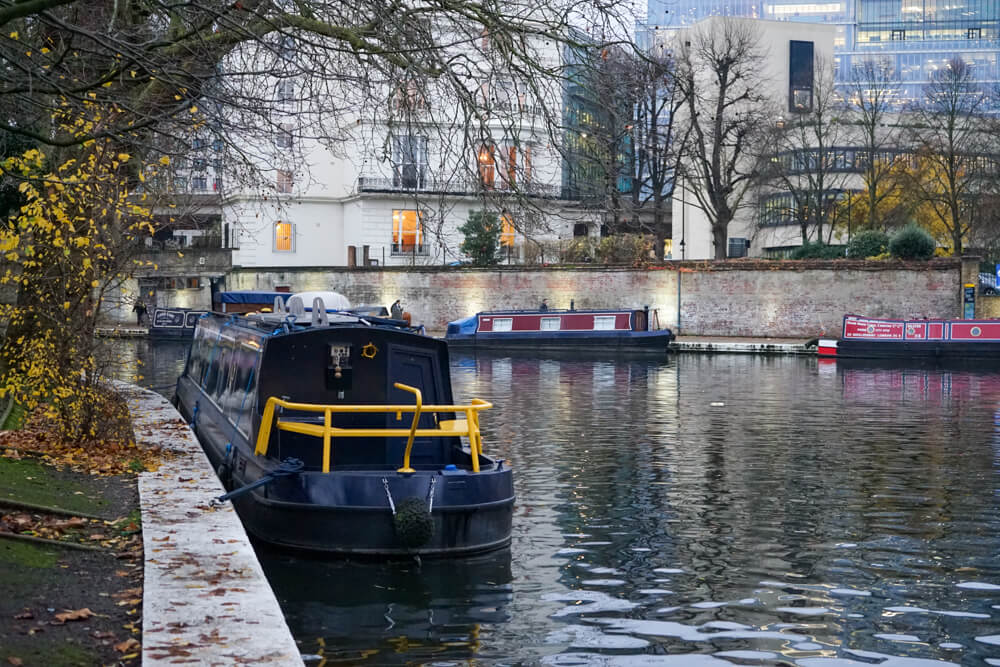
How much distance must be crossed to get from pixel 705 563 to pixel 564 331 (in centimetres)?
3165

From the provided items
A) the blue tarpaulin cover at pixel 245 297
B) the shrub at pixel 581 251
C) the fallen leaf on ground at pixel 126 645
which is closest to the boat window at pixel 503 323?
the shrub at pixel 581 251

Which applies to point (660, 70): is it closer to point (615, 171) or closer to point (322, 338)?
point (615, 171)

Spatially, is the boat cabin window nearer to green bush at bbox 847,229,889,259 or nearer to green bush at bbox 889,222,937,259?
green bush at bbox 889,222,937,259

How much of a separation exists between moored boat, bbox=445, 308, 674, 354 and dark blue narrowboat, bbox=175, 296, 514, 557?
26.9 meters

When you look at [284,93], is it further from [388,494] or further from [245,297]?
[245,297]

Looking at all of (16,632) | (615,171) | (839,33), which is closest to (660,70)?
(615,171)

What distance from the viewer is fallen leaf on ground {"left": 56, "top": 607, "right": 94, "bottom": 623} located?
643 centimetres

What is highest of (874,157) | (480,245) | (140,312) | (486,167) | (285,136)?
(874,157)

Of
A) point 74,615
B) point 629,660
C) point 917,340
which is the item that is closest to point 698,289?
point 917,340

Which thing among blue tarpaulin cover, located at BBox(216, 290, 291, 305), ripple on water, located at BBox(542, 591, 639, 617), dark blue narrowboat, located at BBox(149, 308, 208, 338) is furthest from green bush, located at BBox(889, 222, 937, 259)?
ripple on water, located at BBox(542, 591, 639, 617)

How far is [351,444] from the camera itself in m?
11.0

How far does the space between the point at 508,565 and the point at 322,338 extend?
291 cm

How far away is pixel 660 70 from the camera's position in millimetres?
9875

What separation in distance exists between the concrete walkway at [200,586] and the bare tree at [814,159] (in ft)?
137
